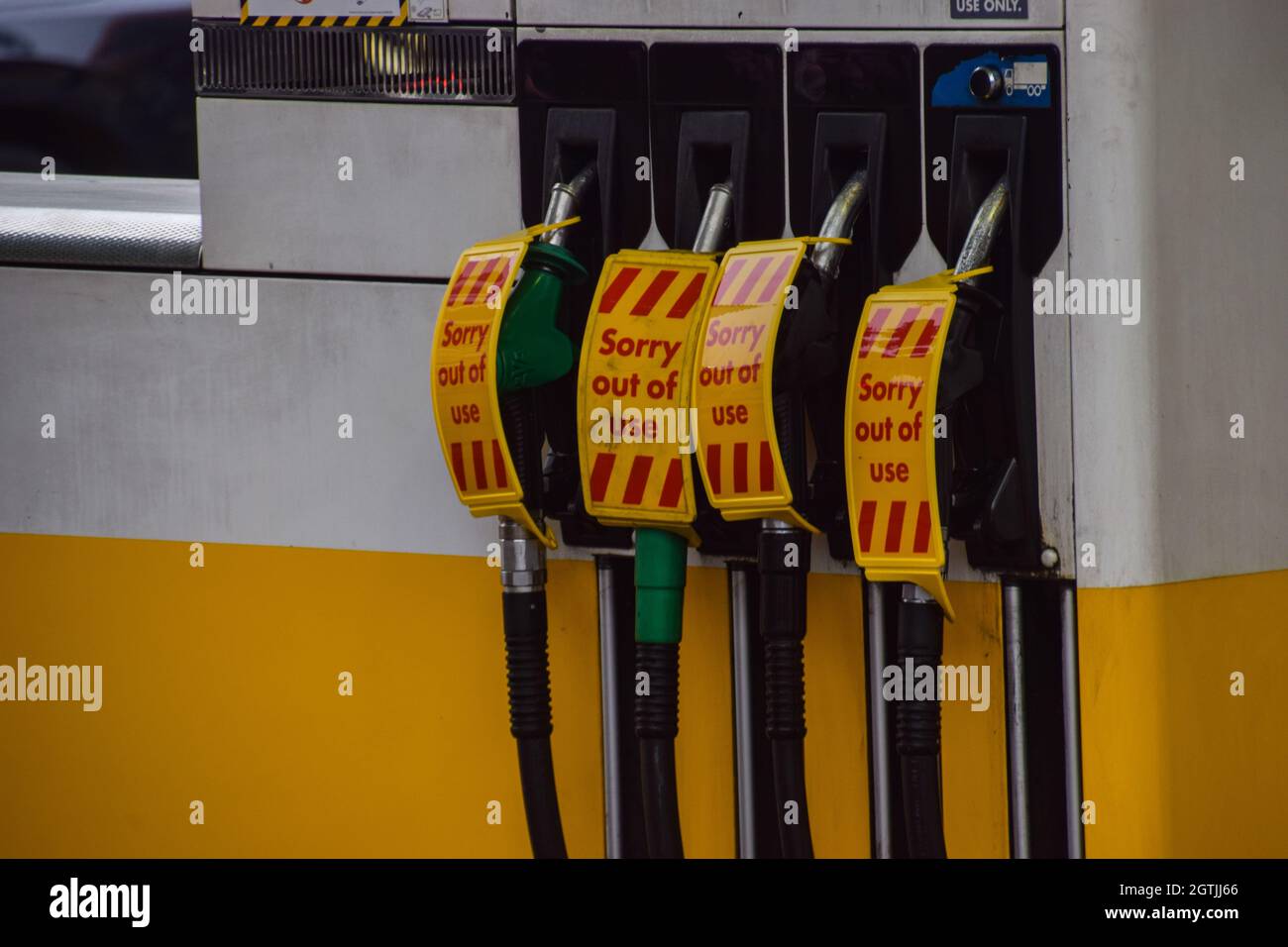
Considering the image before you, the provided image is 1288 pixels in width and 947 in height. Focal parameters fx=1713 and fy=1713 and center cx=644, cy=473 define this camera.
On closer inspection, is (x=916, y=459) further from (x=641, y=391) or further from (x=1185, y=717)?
(x=1185, y=717)

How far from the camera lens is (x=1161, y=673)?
1591 millimetres

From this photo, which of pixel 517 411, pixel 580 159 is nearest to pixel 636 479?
pixel 517 411

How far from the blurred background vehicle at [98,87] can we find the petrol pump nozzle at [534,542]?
0.46m

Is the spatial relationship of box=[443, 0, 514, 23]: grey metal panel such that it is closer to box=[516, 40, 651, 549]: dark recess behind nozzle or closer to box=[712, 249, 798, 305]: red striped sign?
box=[516, 40, 651, 549]: dark recess behind nozzle

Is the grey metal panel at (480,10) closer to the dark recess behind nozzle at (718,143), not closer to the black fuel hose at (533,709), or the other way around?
the dark recess behind nozzle at (718,143)

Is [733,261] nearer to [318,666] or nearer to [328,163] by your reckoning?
[328,163]

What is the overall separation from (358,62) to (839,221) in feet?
1.77

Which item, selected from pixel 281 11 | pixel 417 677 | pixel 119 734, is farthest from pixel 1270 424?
pixel 119 734

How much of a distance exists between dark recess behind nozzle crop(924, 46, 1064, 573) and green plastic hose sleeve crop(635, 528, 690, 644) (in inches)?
10.4

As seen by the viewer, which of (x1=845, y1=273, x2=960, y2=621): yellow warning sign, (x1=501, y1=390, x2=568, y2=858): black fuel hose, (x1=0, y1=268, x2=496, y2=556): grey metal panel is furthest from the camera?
(x1=0, y1=268, x2=496, y2=556): grey metal panel

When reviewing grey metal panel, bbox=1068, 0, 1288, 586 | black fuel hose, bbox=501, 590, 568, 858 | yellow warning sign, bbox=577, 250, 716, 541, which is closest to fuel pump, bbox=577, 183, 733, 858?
yellow warning sign, bbox=577, 250, 716, 541

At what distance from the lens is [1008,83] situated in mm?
1573

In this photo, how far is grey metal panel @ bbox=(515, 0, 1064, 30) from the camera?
5.18 ft
